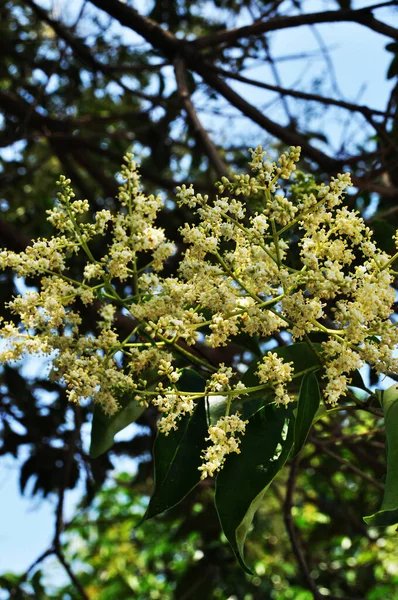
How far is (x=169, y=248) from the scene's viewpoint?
1.18m

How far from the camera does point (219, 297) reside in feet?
3.62

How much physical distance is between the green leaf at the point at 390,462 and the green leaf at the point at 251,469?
15 centimetres

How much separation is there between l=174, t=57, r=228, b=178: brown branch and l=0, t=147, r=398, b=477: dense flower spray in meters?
1.12

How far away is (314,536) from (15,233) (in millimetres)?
2936

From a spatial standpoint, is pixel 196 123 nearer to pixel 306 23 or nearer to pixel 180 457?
pixel 306 23

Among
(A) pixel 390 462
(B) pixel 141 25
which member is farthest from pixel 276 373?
(B) pixel 141 25

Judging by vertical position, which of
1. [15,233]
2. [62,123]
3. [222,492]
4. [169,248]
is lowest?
[222,492]

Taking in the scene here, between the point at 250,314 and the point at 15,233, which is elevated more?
the point at 15,233

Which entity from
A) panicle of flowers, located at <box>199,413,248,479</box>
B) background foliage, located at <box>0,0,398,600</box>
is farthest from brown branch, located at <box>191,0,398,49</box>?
panicle of flowers, located at <box>199,413,248,479</box>

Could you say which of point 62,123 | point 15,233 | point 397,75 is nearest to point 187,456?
point 15,233

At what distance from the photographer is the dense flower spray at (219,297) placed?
1.10 meters

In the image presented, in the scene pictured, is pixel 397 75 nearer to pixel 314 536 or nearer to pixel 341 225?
pixel 341 225

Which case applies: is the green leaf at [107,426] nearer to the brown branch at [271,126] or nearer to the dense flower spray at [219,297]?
the dense flower spray at [219,297]

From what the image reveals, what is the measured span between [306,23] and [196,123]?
1.70 ft
